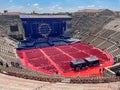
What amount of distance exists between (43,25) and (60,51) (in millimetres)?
21614

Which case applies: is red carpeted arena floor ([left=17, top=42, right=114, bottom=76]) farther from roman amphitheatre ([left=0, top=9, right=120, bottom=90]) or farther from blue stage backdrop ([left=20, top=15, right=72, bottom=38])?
blue stage backdrop ([left=20, top=15, right=72, bottom=38])

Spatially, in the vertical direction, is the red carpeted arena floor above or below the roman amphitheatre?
below

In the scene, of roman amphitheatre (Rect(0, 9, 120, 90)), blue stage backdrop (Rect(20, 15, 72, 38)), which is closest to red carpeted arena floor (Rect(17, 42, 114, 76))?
roman amphitheatre (Rect(0, 9, 120, 90))

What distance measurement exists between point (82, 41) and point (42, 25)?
66.3ft

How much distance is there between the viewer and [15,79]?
110ft

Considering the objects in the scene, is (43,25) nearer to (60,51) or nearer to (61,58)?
(60,51)

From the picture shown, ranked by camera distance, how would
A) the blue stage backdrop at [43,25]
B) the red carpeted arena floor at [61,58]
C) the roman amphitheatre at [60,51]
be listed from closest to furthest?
1. the roman amphitheatre at [60,51]
2. the red carpeted arena floor at [61,58]
3. the blue stage backdrop at [43,25]

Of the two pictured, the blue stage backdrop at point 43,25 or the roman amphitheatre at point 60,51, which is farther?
the blue stage backdrop at point 43,25

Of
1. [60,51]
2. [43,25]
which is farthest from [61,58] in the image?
[43,25]

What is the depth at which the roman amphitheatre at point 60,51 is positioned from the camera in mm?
Answer: 32884

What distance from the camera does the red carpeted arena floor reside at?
54156mm

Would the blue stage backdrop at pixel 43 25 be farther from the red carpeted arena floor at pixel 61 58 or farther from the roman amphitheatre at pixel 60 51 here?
the red carpeted arena floor at pixel 61 58

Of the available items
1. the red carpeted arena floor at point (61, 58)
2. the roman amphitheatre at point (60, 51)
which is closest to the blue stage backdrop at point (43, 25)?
the roman amphitheatre at point (60, 51)

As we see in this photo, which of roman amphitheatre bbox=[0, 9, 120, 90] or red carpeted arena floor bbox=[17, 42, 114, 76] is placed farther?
red carpeted arena floor bbox=[17, 42, 114, 76]
